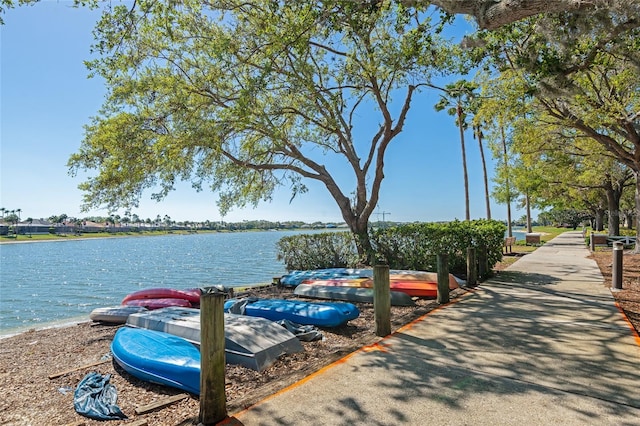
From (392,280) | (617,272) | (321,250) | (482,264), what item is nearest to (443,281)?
(392,280)

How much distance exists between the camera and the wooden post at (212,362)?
121 inches

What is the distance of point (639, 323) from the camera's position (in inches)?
223

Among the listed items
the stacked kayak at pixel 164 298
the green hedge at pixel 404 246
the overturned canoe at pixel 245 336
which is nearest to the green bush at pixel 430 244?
the green hedge at pixel 404 246

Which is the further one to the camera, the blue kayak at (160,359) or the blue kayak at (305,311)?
the blue kayak at (305,311)

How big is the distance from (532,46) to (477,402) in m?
8.31

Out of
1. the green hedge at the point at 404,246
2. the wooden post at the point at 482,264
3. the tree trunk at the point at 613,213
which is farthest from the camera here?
the tree trunk at the point at 613,213

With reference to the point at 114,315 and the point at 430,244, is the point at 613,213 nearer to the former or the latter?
the point at 430,244

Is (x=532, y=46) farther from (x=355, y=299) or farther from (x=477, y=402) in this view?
(x=477, y=402)

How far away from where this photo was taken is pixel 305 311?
635 cm

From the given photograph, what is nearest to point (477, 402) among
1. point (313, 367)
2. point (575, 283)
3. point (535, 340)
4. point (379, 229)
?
point (313, 367)

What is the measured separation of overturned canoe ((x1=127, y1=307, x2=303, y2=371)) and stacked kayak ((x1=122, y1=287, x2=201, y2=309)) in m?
3.04

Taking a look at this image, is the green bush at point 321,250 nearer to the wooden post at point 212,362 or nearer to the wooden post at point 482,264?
the wooden post at point 482,264

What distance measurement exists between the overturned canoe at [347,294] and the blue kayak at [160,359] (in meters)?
4.20

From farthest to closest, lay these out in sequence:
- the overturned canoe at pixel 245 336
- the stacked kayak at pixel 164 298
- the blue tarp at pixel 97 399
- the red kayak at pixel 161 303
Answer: the stacked kayak at pixel 164 298 → the red kayak at pixel 161 303 → the overturned canoe at pixel 245 336 → the blue tarp at pixel 97 399
